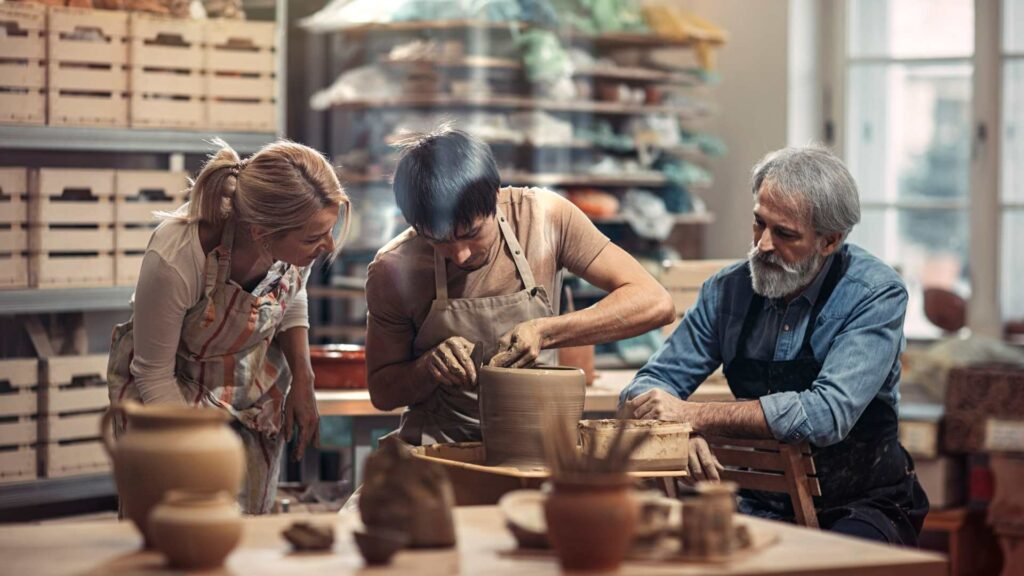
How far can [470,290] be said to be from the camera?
3.16m

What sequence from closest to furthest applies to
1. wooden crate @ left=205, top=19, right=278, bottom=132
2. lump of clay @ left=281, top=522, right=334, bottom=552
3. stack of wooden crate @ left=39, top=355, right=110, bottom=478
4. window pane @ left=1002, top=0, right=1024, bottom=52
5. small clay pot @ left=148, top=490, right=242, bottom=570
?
1. small clay pot @ left=148, top=490, right=242, bottom=570
2. lump of clay @ left=281, top=522, right=334, bottom=552
3. stack of wooden crate @ left=39, top=355, right=110, bottom=478
4. wooden crate @ left=205, top=19, right=278, bottom=132
5. window pane @ left=1002, top=0, right=1024, bottom=52

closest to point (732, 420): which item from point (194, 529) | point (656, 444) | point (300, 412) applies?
point (656, 444)

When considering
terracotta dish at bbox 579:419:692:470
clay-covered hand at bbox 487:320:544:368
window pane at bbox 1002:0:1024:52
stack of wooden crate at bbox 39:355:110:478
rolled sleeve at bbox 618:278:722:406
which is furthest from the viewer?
window pane at bbox 1002:0:1024:52

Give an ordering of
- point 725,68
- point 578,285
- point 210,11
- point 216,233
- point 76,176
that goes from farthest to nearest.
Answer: point 725,68 → point 578,285 → point 210,11 → point 76,176 → point 216,233

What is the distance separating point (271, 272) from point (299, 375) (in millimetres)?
313

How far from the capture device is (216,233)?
313 cm

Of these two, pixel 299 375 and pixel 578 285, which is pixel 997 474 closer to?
pixel 578 285

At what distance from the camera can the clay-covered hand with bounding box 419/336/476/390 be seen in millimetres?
2957

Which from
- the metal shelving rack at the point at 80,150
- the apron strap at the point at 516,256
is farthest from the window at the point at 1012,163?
the apron strap at the point at 516,256

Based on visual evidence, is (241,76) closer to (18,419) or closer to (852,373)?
(18,419)

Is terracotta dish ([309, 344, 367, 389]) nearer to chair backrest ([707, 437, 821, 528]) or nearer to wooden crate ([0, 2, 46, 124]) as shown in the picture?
chair backrest ([707, 437, 821, 528])

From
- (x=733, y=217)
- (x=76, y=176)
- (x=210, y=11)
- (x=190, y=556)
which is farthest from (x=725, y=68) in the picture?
(x=190, y=556)

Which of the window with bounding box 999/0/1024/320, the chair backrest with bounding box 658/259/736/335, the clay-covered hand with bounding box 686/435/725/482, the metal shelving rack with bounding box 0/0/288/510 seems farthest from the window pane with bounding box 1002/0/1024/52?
the clay-covered hand with bounding box 686/435/725/482

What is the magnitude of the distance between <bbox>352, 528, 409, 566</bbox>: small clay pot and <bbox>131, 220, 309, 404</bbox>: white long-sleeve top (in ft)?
3.95
